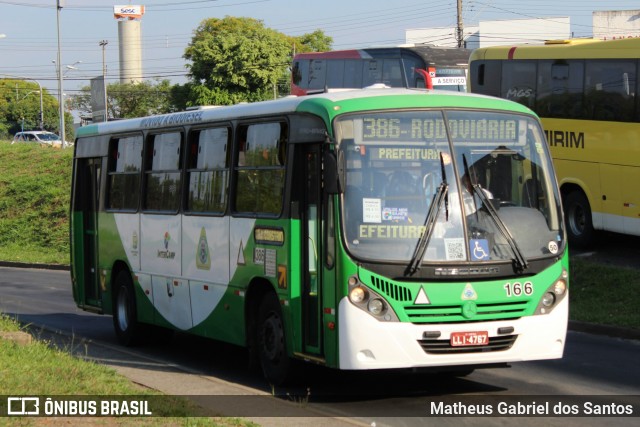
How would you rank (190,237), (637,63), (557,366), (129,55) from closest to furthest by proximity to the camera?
(557,366)
(190,237)
(637,63)
(129,55)

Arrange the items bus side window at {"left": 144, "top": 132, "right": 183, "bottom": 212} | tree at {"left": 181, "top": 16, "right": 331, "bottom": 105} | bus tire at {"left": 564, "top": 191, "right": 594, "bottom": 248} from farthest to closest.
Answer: tree at {"left": 181, "top": 16, "right": 331, "bottom": 105} → bus tire at {"left": 564, "top": 191, "right": 594, "bottom": 248} → bus side window at {"left": 144, "top": 132, "right": 183, "bottom": 212}

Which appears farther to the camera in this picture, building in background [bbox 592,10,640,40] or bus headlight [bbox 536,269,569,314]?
building in background [bbox 592,10,640,40]

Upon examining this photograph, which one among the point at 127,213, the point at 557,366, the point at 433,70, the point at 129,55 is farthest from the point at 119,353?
the point at 129,55

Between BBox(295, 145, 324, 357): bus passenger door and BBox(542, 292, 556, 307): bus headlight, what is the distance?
6.88 ft

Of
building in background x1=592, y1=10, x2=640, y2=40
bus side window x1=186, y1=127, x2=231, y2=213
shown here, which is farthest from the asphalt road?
building in background x1=592, y1=10, x2=640, y2=40

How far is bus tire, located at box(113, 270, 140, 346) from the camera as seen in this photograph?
15.7m

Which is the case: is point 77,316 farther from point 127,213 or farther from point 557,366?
point 557,366

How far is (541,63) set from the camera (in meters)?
23.0

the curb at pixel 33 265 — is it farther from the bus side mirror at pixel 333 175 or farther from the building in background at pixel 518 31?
the building in background at pixel 518 31

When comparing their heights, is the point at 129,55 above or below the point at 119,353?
above

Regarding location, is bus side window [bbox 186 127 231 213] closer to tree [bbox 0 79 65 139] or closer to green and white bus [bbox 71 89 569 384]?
green and white bus [bbox 71 89 569 384]

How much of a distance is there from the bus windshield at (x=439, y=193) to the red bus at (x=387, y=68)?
23279 mm

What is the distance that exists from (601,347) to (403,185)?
5121 mm

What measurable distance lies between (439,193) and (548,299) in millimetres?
1457
